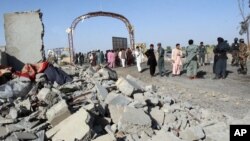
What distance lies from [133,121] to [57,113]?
4.54 ft

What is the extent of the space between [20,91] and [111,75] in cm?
345

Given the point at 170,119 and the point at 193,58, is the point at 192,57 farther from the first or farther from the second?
the point at 170,119

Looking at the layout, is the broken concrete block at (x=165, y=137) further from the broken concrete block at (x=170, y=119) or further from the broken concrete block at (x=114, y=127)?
the broken concrete block at (x=170, y=119)

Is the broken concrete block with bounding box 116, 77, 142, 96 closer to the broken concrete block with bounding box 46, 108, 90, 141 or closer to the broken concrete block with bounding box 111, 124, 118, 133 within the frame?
the broken concrete block with bounding box 111, 124, 118, 133

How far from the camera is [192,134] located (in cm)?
646

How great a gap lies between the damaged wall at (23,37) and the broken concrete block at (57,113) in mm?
5055

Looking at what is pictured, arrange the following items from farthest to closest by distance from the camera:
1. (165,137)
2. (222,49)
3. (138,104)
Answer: (222,49) < (138,104) < (165,137)

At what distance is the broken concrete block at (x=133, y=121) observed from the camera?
6.72 m

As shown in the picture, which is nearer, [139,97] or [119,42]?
[139,97]

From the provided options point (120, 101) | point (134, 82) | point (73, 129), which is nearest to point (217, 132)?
point (120, 101)

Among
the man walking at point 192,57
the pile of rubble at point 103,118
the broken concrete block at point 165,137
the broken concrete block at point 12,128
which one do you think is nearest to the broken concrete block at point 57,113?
the pile of rubble at point 103,118

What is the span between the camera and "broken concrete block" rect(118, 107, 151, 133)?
22.1ft

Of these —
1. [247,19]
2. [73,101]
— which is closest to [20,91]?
[73,101]

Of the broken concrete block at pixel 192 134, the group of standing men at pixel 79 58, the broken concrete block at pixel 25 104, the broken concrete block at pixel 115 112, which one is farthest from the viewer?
the group of standing men at pixel 79 58
